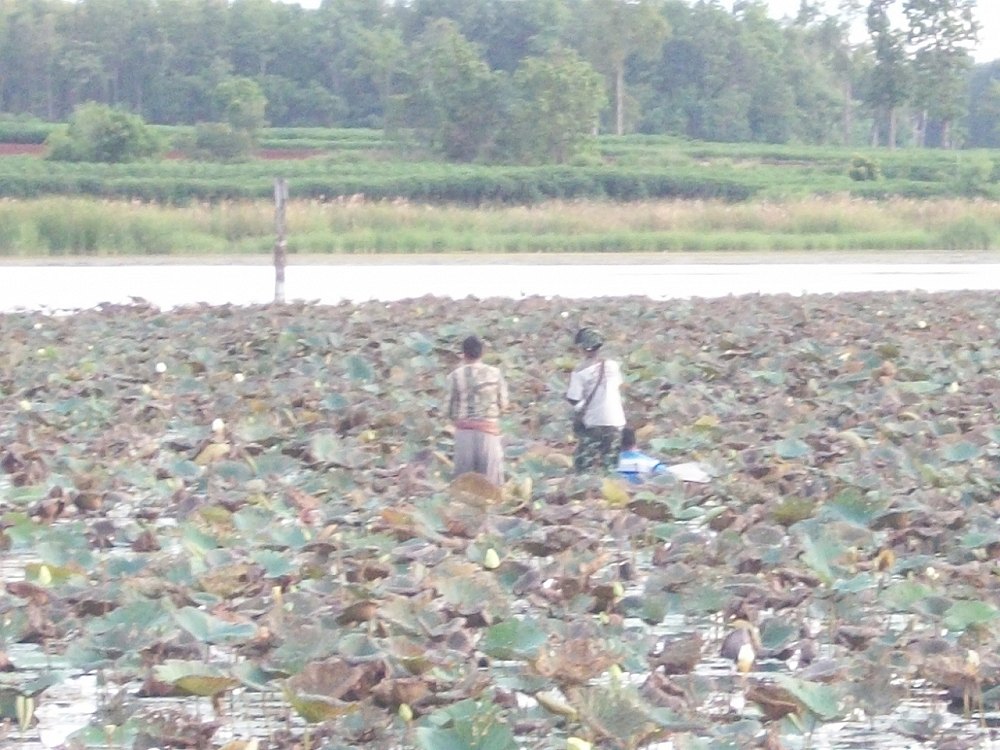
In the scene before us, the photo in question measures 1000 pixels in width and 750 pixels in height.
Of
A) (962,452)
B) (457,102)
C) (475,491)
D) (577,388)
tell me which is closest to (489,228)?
(457,102)

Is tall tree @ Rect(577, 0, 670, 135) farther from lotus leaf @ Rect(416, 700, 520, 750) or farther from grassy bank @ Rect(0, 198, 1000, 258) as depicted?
lotus leaf @ Rect(416, 700, 520, 750)

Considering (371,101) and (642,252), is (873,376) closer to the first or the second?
(642,252)

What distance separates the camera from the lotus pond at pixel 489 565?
4766 mm

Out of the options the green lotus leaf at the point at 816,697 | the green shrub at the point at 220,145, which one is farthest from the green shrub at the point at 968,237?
the green lotus leaf at the point at 816,697

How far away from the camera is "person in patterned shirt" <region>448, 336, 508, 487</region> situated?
27.5 feet

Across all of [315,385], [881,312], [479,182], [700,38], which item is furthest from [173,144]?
[315,385]

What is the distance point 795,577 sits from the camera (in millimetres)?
6180

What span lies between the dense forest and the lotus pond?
50.9 m

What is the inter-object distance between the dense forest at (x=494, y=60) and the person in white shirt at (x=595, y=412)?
52053 millimetres

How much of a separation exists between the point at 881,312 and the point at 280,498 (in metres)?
10.2

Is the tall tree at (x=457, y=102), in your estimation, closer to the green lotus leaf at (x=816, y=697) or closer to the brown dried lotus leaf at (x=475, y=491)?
the brown dried lotus leaf at (x=475, y=491)

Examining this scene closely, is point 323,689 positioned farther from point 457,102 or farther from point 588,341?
point 457,102

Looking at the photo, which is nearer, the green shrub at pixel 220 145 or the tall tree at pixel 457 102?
the tall tree at pixel 457 102

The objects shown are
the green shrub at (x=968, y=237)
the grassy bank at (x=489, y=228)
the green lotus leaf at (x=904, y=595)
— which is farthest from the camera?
the green shrub at (x=968, y=237)
